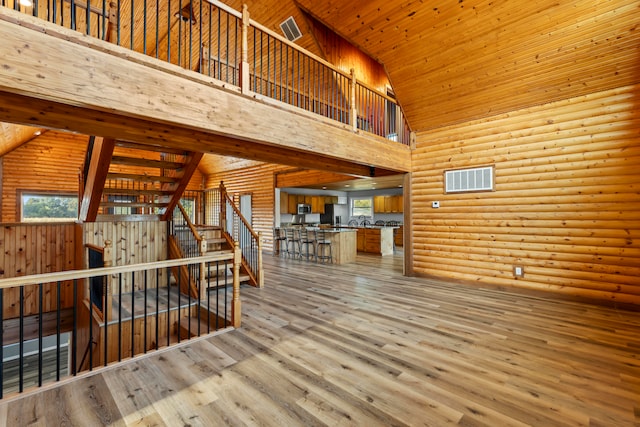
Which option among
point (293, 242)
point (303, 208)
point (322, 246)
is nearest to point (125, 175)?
point (293, 242)

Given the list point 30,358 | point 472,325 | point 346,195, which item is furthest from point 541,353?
point 346,195

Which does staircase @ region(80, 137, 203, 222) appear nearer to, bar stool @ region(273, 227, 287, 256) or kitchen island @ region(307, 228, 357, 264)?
kitchen island @ region(307, 228, 357, 264)

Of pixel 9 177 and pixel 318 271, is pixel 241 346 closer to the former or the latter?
pixel 318 271

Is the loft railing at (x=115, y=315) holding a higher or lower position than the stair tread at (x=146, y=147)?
lower

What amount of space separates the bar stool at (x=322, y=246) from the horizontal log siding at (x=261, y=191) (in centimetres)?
225

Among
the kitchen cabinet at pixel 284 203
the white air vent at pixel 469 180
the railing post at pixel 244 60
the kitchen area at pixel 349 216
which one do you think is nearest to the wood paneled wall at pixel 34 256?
the railing post at pixel 244 60

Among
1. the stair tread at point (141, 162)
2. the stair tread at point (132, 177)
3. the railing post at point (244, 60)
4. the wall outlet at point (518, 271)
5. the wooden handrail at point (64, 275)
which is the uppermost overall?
the railing post at point (244, 60)

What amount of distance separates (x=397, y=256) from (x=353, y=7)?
6.46 m

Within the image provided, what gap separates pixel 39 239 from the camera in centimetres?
464

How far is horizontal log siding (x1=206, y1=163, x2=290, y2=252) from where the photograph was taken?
9.66 metres

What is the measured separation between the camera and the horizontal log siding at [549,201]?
12.7 feet

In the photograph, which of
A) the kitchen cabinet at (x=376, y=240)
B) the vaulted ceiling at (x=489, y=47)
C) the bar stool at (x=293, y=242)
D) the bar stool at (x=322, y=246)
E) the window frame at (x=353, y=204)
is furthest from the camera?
the window frame at (x=353, y=204)

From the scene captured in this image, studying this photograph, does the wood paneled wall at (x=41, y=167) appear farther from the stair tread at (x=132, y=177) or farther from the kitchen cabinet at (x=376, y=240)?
the kitchen cabinet at (x=376, y=240)

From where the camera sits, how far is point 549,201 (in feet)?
14.4
